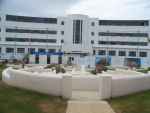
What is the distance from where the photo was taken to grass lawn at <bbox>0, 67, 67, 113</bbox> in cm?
1127

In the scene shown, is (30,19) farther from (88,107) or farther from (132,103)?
(88,107)

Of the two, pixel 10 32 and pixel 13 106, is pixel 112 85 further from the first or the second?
pixel 10 32

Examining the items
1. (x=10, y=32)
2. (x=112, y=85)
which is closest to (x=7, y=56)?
(x=10, y=32)

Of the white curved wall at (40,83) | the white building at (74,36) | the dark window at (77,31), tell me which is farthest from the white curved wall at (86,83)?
the dark window at (77,31)

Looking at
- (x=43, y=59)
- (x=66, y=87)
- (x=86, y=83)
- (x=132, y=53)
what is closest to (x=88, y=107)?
(x=66, y=87)

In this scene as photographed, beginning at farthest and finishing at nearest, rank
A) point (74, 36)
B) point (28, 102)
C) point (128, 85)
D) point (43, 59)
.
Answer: point (74, 36)
point (43, 59)
point (128, 85)
point (28, 102)

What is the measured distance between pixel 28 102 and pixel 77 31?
6082cm

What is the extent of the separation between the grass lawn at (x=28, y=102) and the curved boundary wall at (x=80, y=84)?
44 cm

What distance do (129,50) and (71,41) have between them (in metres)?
15.7

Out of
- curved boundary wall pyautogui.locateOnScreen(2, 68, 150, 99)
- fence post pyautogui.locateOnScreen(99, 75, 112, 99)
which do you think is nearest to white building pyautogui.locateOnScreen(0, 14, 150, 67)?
curved boundary wall pyautogui.locateOnScreen(2, 68, 150, 99)

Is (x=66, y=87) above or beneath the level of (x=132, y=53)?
above

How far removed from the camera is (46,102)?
12844mm

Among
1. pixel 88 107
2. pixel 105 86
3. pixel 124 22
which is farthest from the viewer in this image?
pixel 124 22

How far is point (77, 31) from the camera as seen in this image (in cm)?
7269
